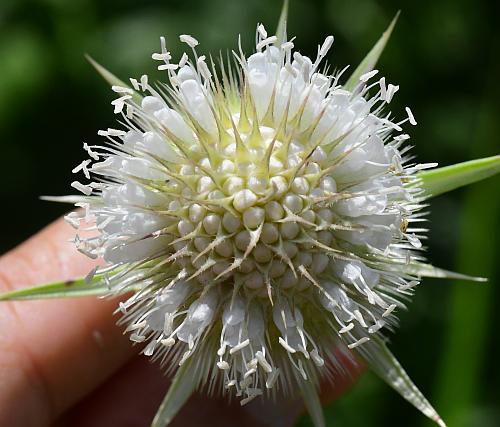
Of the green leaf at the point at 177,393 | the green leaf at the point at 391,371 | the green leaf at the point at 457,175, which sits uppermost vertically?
the green leaf at the point at 457,175

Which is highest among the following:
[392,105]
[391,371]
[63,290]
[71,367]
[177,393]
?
[63,290]

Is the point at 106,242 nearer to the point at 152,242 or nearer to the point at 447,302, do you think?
the point at 152,242

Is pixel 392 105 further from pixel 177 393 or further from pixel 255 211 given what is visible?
pixel 177 393

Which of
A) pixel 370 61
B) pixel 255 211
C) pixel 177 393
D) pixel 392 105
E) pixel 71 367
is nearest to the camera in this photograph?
pixel 255 211

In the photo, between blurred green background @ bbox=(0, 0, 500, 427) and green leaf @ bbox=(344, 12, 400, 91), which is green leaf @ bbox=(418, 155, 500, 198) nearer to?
green leaf @ bbox=(344, 12, 400, 91)

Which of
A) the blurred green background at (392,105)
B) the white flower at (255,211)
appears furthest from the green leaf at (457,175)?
the blurred green background at (392,105)

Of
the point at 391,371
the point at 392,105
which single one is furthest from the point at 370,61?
the point at 392,105

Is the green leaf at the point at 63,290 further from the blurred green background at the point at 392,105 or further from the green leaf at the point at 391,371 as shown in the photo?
the blurred green background at the point at 392,105
